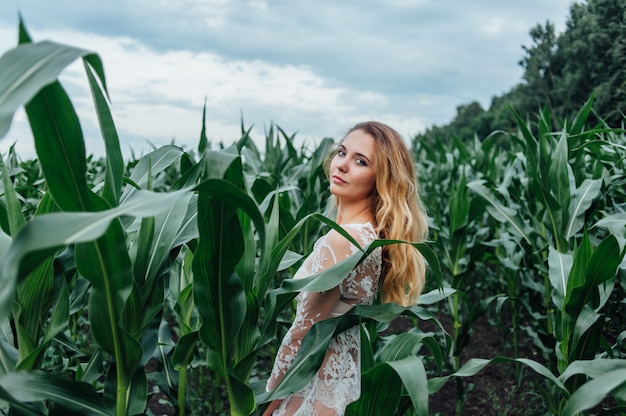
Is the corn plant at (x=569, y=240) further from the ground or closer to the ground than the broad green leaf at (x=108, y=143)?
closer to the ground

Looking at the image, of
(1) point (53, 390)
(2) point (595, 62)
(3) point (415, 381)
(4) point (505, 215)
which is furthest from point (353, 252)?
(2) point (595, 62)

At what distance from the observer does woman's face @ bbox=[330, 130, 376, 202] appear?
1.89 meters

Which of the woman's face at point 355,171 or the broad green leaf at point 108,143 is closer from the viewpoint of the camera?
the broad green leaf at point 108,143

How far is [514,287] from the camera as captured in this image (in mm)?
4145

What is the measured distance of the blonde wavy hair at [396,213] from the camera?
6.14 feet

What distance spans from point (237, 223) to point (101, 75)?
1.33 ft

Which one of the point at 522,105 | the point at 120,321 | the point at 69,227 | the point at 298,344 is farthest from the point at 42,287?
the point at 522,105

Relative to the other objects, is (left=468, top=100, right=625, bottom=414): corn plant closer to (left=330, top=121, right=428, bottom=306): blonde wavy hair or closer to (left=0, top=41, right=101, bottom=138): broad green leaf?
(left=330, top=121, right=428, bottom=306): blonde wavy hair

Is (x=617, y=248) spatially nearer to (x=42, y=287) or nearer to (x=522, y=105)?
(x=42, y=287)

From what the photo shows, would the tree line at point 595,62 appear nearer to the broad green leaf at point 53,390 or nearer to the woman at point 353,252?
the woman at point 353,252

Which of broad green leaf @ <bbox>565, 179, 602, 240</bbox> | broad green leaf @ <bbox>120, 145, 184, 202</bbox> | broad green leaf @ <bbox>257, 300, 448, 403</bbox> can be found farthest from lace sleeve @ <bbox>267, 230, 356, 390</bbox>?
broad green leaf @ <bbox>565, 179, 602, 240</bbox>

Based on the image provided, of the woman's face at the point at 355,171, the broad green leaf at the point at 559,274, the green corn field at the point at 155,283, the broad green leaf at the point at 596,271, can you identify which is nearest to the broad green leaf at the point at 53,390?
the green corn field at the point at 155,283

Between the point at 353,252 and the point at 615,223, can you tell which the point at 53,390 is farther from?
the point at 615,223

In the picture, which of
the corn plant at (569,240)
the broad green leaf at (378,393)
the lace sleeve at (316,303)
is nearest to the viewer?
the broad green leaf at (378,393)
